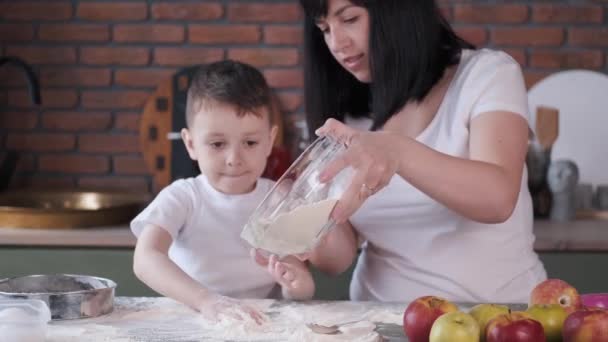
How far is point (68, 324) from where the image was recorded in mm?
1370

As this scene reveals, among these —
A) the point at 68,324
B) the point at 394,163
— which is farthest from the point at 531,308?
the point at 68,324

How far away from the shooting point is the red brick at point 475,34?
2867mm

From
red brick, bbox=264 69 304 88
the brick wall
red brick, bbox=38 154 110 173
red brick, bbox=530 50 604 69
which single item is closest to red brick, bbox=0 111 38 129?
the brick wall

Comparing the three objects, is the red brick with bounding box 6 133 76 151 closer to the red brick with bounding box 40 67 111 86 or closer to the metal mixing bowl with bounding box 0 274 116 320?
the red brick with bounding box 40 67 111 86

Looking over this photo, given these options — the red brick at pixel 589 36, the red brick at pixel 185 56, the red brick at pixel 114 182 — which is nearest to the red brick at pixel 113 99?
the red brick at pixel 185 56

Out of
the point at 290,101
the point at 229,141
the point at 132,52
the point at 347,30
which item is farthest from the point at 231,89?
the point at 132,52

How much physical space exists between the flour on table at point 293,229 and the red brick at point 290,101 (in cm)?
163

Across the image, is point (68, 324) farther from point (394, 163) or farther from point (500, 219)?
point (500, 219)

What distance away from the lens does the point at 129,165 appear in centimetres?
298

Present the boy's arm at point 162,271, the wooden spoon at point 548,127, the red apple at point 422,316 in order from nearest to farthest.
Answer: the red apple at point 422,316, the boy's arm at point 162,271, the wooden spoon at point 548,127

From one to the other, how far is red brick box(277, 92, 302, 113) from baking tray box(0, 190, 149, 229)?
49 centimetres

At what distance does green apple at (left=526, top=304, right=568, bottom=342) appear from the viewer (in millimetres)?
1165

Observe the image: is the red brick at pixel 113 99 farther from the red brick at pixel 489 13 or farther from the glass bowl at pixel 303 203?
the glass bowl at pixel 303 203

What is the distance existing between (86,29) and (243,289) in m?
1.48
